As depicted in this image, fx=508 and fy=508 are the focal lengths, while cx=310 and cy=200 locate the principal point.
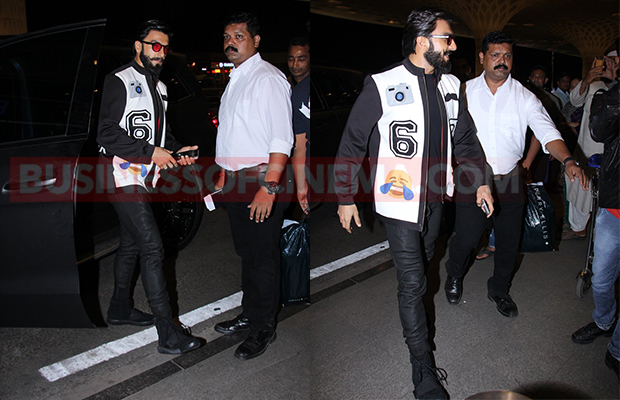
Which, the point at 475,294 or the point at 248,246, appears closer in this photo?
the point at 248,246

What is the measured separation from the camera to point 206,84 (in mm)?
4621

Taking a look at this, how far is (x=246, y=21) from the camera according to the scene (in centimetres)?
269

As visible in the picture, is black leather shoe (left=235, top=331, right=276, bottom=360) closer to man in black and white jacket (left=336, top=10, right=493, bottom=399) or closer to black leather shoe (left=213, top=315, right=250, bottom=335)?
black leather shoe (left=213, top=315, right=250, bottom=335)

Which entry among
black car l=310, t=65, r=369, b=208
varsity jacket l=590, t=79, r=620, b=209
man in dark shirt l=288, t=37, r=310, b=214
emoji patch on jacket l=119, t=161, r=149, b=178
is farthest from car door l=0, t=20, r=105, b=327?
black car l=310, t=65, r=369, b=208

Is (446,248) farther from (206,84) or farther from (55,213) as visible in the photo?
(55,213)

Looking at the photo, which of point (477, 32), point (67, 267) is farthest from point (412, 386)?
point (477, 32)

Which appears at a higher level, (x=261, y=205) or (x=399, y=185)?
(x=399, y=185)

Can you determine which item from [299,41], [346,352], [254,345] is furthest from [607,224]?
[299,41]

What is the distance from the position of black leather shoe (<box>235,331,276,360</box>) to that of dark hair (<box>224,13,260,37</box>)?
5.51ft

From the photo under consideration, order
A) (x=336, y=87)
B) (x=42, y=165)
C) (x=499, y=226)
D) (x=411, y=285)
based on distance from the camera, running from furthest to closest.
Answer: (x=336, y=87)
(x=499, y=226)
(x=411, y=285)
(x=42, y=165)

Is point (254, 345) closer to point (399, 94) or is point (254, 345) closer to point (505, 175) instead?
point (399, 94)

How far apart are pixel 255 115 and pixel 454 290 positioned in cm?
189

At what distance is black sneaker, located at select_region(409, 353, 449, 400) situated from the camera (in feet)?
7.87

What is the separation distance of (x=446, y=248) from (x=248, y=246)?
2376 mm
